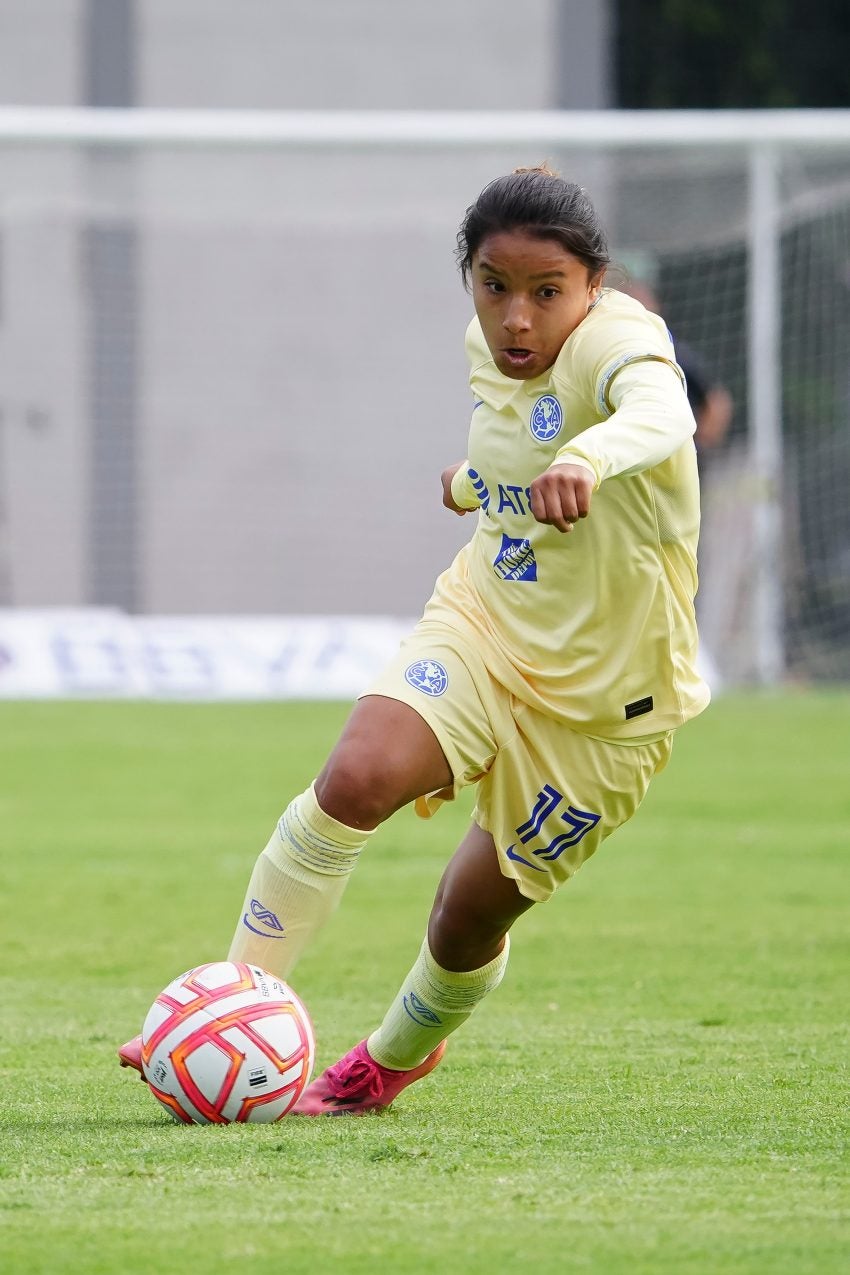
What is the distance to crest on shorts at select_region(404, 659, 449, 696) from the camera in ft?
12.7

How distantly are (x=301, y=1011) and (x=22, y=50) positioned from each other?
17.2 metres

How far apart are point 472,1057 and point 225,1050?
1084mm

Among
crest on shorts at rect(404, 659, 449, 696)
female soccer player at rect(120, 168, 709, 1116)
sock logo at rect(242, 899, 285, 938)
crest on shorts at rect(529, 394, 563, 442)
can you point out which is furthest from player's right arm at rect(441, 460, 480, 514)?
sock logo at rect(242, 899, 285, 938)

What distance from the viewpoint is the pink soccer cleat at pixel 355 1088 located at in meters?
4.08

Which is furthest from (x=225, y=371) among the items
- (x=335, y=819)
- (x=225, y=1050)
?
(x=225, y=1050)

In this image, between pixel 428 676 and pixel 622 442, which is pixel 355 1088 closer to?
pixel 428 676

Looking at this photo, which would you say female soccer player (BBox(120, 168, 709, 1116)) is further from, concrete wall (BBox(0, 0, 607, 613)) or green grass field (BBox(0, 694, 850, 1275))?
concrete wall (BBox(0, 0, 607, 613))

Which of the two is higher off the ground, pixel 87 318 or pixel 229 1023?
pixel 229 1023

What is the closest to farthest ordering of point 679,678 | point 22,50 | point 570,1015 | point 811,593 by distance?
point 679,678, point 570,1015, point 811,593, point 22,50

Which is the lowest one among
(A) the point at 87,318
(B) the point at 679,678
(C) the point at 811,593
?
(C) the point at 811,593

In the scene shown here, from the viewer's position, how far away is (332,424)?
18.5 m

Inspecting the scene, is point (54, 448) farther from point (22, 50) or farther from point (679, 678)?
point (679, 678)

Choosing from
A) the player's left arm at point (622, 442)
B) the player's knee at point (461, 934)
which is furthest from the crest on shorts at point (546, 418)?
the player's knee at point (461, 934)

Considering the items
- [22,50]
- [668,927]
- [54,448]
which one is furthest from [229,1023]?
[22,50]
